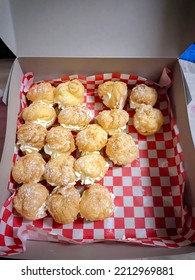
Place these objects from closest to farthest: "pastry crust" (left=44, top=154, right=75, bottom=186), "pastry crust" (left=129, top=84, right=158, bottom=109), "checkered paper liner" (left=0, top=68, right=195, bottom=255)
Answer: "checkered paper liner" (left=0, top=68, right=195, bottom=255) → "pastry crust" (left=44, top=154, right=75, bottom=186) → "pastry crust" (left=129, top=84, right=158, bottom=109)

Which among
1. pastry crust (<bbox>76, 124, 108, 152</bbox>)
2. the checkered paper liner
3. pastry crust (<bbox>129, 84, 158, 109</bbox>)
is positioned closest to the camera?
the checkered paper liner

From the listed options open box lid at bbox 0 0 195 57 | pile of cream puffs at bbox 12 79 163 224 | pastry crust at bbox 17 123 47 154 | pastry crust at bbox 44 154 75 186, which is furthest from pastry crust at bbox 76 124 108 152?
open box lid at bbox 0 0 195 57

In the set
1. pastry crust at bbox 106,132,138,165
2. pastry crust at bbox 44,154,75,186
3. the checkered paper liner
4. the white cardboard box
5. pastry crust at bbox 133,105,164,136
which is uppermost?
the white cardboard box

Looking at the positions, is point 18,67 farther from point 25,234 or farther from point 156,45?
point 25,234

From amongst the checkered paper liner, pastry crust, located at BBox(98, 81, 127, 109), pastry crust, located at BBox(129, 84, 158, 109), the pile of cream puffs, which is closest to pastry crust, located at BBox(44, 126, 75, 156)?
the pile of cream puffs

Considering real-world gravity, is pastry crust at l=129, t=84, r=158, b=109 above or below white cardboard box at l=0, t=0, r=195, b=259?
below

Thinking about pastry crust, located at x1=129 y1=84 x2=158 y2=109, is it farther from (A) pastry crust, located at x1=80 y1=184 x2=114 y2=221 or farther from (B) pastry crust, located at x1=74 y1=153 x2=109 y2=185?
(A) pastry crust, located at x1=80 y1=184 x2=114 y2=221

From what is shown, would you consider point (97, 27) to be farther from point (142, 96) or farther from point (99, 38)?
point (142, 96)

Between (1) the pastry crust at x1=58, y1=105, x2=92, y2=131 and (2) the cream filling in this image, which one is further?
(1) the pastry crust at x1=58, y1=105, x2=92, y2=131
